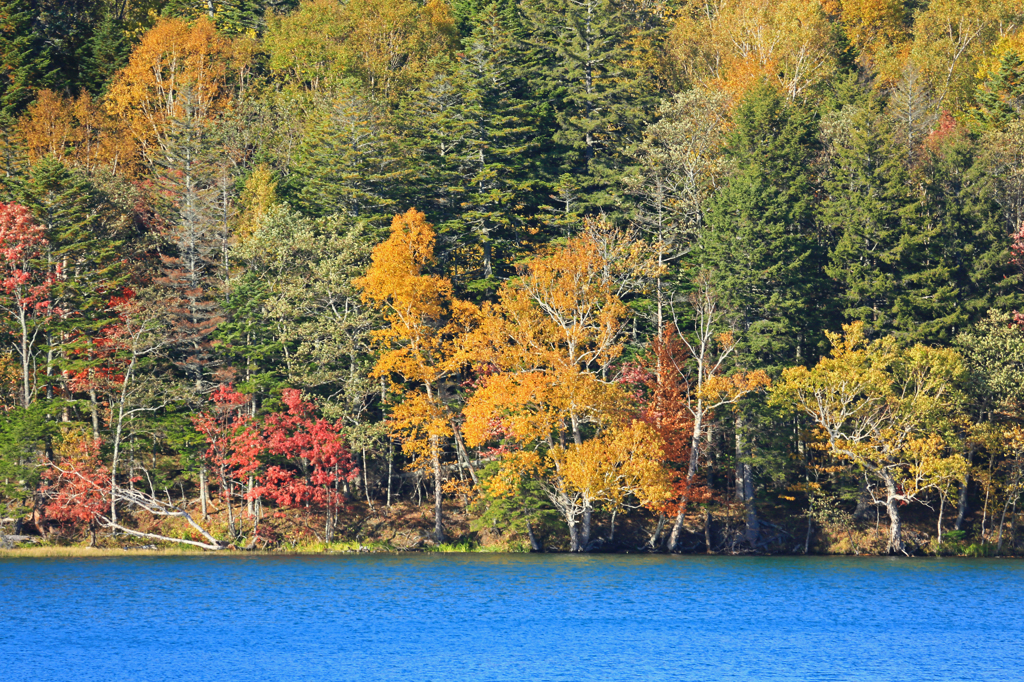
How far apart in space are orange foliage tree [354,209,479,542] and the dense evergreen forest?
288mm

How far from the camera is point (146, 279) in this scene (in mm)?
71000

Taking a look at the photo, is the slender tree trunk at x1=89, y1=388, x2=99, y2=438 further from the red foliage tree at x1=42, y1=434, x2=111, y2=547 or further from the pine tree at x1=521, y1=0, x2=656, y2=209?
the pine tree at x1=521, y1=0, x2=656, y2=209

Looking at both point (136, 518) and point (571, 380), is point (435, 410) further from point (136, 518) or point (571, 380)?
point (136, 518)

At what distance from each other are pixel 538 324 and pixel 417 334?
7012mm

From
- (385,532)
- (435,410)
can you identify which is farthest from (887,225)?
(385,532)

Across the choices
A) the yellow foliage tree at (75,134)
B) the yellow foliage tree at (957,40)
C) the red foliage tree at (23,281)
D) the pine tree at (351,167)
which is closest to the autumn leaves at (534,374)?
the pine tree at (351,167)

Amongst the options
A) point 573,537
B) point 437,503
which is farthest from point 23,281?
point 573,537

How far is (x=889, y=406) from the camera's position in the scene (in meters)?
60.3

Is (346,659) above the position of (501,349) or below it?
below

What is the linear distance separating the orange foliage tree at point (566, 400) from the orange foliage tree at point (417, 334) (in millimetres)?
2170

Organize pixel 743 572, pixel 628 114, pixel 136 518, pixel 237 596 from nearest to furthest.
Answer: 1. pixel 237 596
2. pixel 743 572
3. pixel 136 518
4. pixel 628 114

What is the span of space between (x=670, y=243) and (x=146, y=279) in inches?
1284

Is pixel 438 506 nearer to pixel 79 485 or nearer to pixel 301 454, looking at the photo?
pixel 301 454

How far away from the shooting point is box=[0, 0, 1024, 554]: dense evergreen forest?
60.9 m
